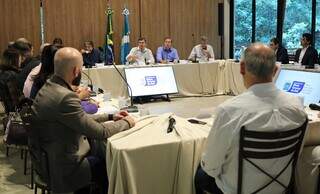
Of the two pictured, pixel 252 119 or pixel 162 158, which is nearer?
pixel 252 119

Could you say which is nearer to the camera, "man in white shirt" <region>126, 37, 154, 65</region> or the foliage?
"man in white shirt" <region>126, 37, 154, 65</region>

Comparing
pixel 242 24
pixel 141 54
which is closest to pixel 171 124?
pixel 141 54

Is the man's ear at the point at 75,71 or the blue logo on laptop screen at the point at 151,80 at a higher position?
the man's ear at the point at 75,71

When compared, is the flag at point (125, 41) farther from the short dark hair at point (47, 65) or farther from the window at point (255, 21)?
the short dark hair at point (47, 65)

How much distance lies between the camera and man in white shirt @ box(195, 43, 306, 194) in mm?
1926

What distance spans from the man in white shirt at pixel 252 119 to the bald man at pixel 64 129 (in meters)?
0.75

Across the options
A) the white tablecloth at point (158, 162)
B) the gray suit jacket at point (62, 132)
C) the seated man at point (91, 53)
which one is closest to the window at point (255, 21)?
the seated man at point (91, 53)

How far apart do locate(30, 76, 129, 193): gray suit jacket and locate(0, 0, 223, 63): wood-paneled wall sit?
25.4 feet

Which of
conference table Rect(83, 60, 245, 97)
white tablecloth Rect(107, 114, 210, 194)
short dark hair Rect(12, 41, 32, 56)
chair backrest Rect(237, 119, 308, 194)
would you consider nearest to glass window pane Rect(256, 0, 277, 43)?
conference table Rect(83, 60, 245, 97)

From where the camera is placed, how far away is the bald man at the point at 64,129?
2.31m

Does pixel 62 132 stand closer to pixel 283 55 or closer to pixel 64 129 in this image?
pixel 64 129

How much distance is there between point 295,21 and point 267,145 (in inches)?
344

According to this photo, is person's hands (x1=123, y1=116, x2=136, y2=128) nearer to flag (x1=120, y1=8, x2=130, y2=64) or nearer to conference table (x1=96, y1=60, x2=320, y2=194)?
conference table (x1=96, y1=60, x2=320, y2=194)

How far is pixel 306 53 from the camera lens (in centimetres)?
818
